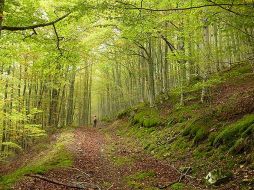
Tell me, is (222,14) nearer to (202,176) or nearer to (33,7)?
(202,176)

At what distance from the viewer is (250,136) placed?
880 cm

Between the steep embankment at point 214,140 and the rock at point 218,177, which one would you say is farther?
the steep embankment at point 214,140

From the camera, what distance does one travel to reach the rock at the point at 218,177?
26.4 ft

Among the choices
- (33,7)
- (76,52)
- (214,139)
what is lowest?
(214,139)

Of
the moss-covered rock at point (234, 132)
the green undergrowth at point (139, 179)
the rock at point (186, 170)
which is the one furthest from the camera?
the rock at point (186, 170)

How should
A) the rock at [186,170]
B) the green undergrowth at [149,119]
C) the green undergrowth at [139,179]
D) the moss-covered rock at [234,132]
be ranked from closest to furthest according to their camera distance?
the green undergrowth at [139,179]
the moss-covered rock at [234,132]
the rock at [186,170]
the green undergrowth at [149,119]

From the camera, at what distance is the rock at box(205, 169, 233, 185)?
26.4ft

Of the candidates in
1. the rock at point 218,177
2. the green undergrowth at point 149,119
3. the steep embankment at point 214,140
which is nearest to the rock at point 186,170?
the steep embankment at point 214,140

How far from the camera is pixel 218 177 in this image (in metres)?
8.20

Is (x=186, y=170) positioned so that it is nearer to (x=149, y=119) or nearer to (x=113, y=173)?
(x=113, y=173)

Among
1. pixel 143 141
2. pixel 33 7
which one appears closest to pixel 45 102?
pixel 143 141

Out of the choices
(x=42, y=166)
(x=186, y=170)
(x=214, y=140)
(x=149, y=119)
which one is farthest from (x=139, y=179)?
(x=149, y=119)

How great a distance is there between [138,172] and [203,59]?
595 centimetres

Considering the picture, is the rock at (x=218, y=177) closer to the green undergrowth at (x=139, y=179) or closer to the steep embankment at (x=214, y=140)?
the steep embankment at (x=214, y=140)
